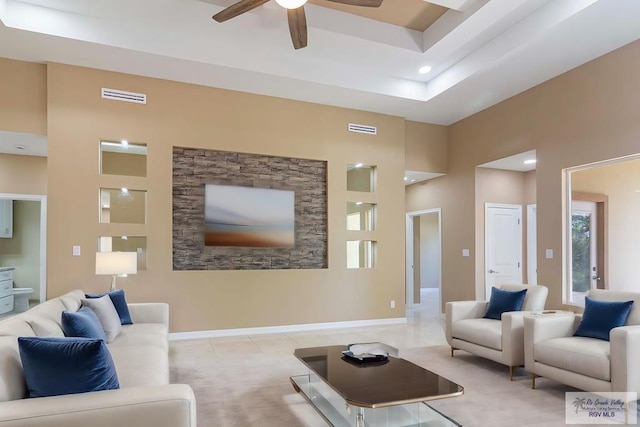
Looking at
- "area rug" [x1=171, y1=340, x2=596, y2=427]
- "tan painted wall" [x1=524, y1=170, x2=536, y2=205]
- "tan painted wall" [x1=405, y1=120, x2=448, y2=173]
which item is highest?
"tan painted wall" [x1=405, y1=120, x2=448, y2=173]

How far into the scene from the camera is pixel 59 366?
1.82 meters

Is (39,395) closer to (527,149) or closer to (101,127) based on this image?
(101,127)

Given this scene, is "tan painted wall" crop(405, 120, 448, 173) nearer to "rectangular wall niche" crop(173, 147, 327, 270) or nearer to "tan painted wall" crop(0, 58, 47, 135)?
"rectangular wall niche" crop(173, 147, 327, 270)

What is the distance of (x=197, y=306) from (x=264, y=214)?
159cm

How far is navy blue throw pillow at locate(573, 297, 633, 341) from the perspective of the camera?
3338mm

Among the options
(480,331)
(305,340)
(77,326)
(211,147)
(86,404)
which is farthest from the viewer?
(211,147)

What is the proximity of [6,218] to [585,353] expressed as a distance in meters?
9.31

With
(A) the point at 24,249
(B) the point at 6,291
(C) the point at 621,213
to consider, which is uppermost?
(C) the point at 621,213

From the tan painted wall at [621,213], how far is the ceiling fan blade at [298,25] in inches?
156

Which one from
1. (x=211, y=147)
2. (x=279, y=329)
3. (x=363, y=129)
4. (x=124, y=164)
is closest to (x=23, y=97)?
(x=124, y=164)

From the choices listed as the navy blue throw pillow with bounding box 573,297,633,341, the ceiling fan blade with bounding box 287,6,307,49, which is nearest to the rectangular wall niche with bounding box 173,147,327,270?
the ceiling fan blade with bounding box 287,6,307,49

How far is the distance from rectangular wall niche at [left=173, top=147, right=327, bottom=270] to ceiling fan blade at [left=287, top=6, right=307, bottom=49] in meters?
2.23

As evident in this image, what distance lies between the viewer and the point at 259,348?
488cm

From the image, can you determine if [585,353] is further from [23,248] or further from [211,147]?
[23,248]
